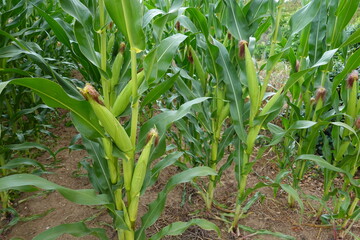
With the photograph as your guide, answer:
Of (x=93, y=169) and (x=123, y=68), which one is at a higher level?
(x=123, y=68)

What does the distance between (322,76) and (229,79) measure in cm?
76

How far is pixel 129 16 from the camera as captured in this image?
1.17 metres

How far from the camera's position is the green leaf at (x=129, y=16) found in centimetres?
115

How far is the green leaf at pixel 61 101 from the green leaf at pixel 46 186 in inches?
10.6

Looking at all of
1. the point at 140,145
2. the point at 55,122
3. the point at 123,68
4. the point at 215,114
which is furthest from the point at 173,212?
the point at 55,122

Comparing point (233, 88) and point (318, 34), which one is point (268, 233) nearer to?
point (233, 88)

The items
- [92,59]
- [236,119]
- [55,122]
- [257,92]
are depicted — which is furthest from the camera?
[55,122]

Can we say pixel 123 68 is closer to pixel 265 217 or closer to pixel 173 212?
pixel 173 212

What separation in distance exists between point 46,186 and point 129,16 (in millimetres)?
796

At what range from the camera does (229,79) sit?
6.56 feet

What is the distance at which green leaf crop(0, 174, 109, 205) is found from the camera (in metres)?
1.18

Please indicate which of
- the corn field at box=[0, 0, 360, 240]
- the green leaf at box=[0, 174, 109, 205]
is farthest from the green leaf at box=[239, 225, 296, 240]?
the green leaf at box=[0, 174, 109, 205]

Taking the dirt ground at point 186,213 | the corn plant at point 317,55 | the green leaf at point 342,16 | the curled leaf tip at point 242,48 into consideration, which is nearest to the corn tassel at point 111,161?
the dirt ground at point 186,213

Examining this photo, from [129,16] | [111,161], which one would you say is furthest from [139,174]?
[129,16]
